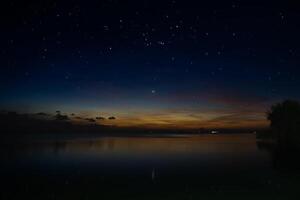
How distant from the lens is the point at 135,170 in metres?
54.4

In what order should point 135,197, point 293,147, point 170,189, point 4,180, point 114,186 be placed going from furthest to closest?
point 293,147 < point 4,180 < point 114,186 < point 170,189 < point 135,197

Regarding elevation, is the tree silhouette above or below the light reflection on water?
above

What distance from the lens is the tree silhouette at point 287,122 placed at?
87.0 metres

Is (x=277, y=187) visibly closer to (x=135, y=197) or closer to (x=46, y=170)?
(x=135, y=197)

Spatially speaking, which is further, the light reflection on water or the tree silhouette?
the tree silhouette

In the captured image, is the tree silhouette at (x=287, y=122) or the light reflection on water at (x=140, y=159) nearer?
the light reflection on water at (x=140, y=159)

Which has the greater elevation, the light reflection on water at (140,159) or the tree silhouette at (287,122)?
the tree silhouette at (287,122)

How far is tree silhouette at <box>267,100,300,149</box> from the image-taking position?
87.0 meters

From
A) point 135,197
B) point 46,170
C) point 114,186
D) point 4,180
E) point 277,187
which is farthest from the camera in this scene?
point 46,170

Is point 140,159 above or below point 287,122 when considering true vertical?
below

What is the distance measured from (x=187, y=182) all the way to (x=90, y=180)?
12.0 meters

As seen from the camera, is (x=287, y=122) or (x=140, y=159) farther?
(x=287, y=122)

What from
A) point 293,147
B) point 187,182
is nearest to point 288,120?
point 293,147

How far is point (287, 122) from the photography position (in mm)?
89188
